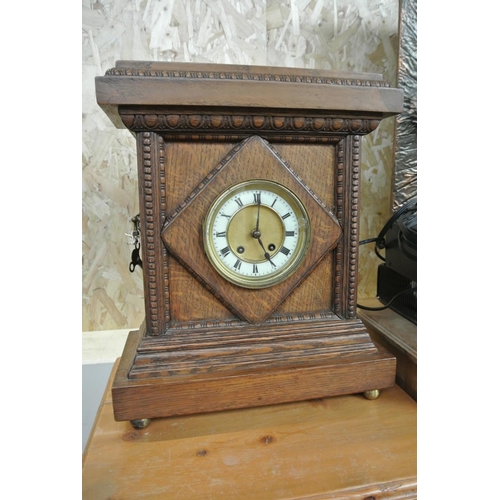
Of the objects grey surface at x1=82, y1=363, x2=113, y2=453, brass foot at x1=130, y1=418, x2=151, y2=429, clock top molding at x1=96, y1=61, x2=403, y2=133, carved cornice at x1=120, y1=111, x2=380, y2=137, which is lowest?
grey surface at x1=82, y1=363, x2=113, y2=453

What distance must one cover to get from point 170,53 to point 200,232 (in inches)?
22.6

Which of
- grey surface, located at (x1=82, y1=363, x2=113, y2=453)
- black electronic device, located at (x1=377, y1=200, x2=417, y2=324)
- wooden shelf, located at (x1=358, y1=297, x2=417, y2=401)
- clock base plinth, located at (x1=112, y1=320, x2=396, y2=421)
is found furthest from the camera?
grey surface, located at (x1=82, y1=363, x2=113, y2=453)

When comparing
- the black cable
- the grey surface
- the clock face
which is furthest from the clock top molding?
the grey surface

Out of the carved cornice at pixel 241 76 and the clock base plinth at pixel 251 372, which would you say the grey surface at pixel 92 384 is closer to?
the clock base plinth at pixel 251 372

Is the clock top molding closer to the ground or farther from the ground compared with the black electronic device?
farther from the ground

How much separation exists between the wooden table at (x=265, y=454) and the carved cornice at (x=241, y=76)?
1.86ft

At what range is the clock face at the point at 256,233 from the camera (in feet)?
2.08

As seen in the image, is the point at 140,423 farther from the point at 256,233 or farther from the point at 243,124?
the point at 243,124

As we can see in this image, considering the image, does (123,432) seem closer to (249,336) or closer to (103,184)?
(249,336)

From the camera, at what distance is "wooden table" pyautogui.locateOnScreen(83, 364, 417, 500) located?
0.50m

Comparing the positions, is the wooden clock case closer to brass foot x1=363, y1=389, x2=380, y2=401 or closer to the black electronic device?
brass foot x1=363, y1=389, x2=380, y2=401

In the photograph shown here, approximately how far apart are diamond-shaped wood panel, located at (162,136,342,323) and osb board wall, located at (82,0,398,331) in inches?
16.7

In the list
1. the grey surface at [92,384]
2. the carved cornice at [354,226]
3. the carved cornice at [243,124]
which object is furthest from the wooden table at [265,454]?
the carved cornice at [243,124]

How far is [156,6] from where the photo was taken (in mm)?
920
